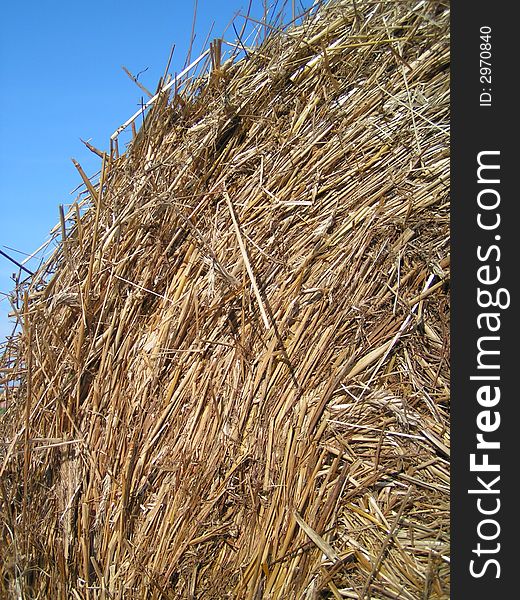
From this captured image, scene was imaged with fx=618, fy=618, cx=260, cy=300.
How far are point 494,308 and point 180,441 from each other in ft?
3.35

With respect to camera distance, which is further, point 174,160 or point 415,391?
point 174,160

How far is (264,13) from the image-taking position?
7.25ft

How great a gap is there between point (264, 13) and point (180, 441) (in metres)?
1.52

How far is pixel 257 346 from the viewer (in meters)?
1.93

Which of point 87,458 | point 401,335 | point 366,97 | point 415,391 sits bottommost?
point 87,458

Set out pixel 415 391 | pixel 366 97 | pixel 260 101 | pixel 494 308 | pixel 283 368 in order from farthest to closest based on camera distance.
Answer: pixel 260 101 < pixel 366 97 < pixel 283 368 < pixel 415 391 < pixel 494 308

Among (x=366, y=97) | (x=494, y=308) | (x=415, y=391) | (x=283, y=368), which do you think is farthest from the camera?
(x=366, y=97)

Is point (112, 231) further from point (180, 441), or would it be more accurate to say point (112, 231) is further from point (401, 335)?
point (401, 335)

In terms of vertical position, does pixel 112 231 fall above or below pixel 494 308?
above

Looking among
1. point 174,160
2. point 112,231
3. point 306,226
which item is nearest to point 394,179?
point 306,226

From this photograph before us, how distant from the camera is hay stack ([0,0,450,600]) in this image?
1.74 metres

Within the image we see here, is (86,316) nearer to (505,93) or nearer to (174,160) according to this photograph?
(174,160)

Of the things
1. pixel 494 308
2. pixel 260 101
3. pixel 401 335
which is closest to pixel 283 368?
pixel 401 335

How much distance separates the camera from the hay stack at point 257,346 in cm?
174
